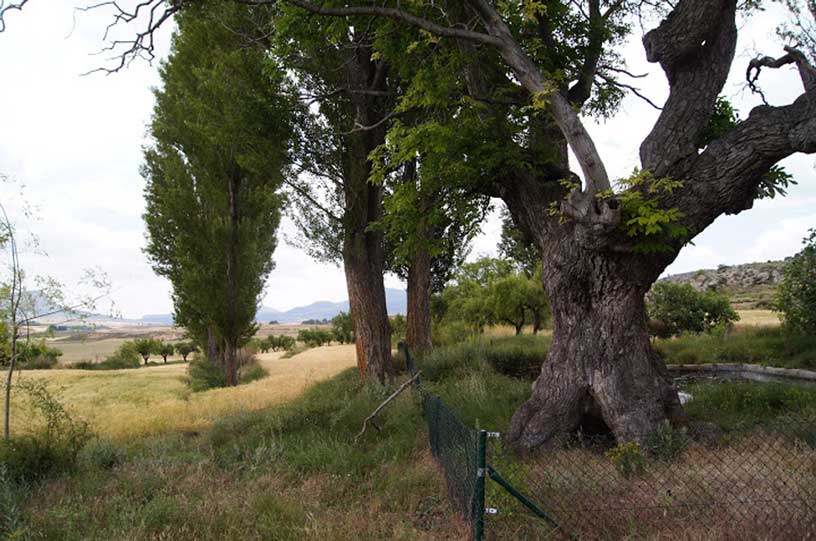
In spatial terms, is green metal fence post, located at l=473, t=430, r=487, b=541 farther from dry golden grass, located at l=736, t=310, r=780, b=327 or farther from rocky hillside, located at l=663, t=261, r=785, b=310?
rocky hillside, located at l=663, t=261, r=785, b=310

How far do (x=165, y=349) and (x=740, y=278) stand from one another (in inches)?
2255

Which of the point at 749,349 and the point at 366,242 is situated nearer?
the point at 366,242

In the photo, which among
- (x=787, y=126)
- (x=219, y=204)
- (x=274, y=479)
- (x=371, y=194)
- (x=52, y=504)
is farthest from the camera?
(x=219, y=204)

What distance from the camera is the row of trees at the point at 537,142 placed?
269 inches

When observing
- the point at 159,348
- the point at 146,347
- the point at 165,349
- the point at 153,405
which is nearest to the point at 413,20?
the point at 153,405

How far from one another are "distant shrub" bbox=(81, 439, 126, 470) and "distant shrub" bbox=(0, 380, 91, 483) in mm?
212

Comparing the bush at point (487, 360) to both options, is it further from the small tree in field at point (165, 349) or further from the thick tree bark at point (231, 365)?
the small tree in field at point (165, 349)

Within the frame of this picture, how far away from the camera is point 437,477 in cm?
597

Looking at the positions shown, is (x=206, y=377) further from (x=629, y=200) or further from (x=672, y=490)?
(x=672, y=490)

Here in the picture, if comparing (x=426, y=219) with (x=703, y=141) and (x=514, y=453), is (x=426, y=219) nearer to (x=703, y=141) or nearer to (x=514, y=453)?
(x=514, y=453)

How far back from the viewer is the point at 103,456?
24.9 ft

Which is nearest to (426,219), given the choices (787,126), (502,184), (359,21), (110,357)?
(502,184)

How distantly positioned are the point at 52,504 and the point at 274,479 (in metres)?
2.28

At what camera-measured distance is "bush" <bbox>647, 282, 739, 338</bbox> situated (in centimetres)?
1988
